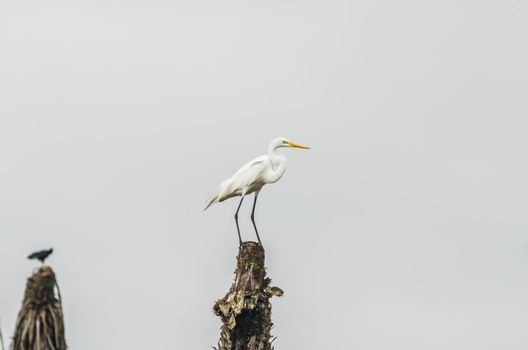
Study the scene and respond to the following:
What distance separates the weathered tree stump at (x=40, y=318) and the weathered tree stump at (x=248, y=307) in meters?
8.67

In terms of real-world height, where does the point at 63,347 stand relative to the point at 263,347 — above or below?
below

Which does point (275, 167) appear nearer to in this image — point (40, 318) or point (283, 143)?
point (283, 143)

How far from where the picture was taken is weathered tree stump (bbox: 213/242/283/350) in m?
23.4

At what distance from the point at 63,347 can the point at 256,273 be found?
898 cm

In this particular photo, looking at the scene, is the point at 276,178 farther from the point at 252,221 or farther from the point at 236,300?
the point at 236,300

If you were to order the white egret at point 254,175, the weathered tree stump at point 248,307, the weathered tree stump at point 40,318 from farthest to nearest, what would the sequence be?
1. the white egret at point 254,175
2. the weathered tree stump at point 248,307
3. the weathered tree stump at point 40,318

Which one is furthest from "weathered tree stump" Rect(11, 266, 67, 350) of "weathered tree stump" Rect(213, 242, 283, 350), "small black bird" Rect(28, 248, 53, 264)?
"weathered tree stump" Rect(213, 242, 283, 350)

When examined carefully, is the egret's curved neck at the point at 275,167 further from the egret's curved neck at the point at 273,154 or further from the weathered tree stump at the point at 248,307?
the weathered tree stump at the point at 248,307

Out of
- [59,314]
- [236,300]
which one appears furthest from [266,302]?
[59,314]

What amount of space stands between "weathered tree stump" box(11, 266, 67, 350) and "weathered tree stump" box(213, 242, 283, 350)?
867cm

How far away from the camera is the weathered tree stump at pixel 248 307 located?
23438 mm

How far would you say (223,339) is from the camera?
23.6m

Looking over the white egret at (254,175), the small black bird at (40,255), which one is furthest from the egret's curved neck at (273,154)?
the small black bird at (40,255)

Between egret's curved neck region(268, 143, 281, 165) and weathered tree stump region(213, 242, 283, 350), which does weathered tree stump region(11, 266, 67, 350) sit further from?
egret's curved neck region(268, 143, 281, 165)
